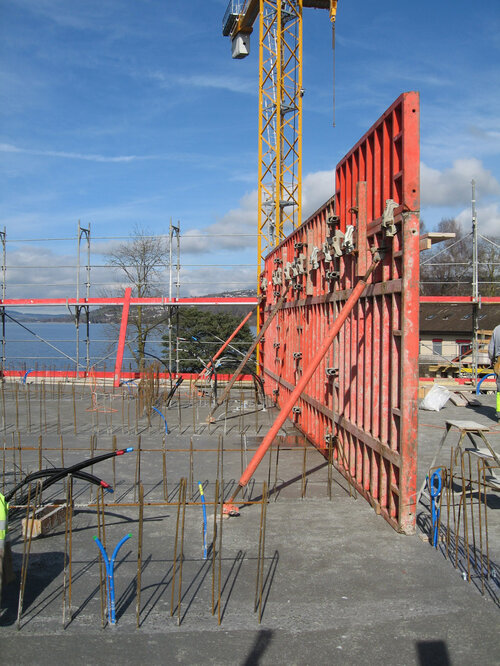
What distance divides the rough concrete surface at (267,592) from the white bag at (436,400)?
8667 millimetres

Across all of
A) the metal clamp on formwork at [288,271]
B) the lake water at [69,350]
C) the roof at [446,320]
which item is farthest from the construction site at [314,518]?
the roof at [446,320]

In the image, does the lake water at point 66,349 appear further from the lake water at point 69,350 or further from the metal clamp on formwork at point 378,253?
the metal clamp on formwork at point 378,253

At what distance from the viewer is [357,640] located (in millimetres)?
4762

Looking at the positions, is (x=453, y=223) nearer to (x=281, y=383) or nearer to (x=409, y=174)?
(x=281, y=383)

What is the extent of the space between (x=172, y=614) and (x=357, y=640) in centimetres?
165

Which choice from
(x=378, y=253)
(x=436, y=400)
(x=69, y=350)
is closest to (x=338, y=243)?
(x=378, y=253)

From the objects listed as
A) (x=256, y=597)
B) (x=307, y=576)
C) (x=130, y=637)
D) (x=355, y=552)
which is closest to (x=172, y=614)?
(x=130, y=637)

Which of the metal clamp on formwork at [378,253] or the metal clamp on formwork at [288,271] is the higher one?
the metal clamp on formwork at [288,271]

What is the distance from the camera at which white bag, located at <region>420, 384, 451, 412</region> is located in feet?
56.1

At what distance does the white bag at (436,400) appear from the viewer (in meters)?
17.1

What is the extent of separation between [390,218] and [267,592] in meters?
4.79

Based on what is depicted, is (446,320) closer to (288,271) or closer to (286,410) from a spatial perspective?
(288,271)

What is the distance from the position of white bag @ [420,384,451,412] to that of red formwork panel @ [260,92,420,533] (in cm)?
605

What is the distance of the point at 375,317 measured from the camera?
8.32 metres
